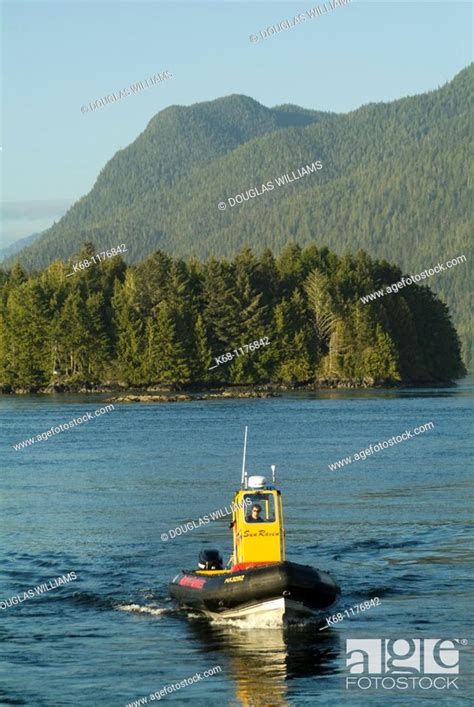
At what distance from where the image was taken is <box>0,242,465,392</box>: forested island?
175m

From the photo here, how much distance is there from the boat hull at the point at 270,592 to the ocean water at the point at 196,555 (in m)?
0.46

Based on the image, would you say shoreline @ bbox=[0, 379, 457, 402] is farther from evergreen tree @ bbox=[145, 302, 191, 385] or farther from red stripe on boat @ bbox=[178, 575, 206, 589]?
red stripe on boat @ bbox=[178, 575, 206, 589]

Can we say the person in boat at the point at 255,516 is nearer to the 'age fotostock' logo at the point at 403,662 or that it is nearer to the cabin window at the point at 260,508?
the cabin window at the point at 260,508

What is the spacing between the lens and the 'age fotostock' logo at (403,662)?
2495 centimetres

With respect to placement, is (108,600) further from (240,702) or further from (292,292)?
(292,292)

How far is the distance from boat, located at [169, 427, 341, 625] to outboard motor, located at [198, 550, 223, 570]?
240 millimetres

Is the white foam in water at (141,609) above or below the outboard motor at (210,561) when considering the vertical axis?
below

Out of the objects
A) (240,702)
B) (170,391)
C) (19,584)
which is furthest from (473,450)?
(170,391)

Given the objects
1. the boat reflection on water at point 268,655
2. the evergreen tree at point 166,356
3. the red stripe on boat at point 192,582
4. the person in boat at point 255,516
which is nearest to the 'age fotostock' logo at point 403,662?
the boat reflection on water at point 268,655

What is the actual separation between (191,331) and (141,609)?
145m

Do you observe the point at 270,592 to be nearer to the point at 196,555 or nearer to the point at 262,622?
the point at 262,622

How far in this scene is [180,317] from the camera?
176 meters

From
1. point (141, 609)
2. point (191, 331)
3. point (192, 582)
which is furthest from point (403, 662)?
point (191, 331)

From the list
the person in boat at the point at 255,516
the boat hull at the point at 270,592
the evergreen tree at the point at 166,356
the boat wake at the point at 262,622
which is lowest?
the boat wake at the point at 262,622
